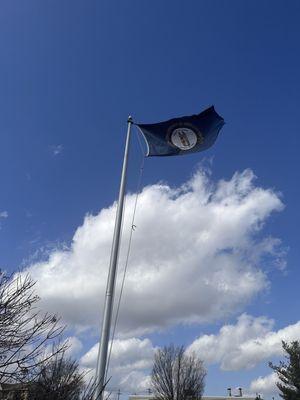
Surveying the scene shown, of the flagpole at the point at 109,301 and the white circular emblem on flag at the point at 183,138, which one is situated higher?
the white circular emblem on flag at the point at 183,138

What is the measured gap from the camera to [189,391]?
46125 mm

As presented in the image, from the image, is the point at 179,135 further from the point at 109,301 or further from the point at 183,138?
the point at 109,301

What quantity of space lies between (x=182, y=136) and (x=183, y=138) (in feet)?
0.22

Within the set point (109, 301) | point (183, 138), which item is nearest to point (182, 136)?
point (183, 138)

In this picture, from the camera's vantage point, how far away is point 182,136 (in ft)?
44.9

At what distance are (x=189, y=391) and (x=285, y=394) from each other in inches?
365

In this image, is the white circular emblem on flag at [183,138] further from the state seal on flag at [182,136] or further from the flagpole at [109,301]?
the flagpole at [109,301]

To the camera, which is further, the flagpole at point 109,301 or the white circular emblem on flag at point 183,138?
the white circular emblem on flag at point 183,138

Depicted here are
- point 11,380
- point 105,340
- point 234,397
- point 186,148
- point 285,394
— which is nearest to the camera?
point 11,380

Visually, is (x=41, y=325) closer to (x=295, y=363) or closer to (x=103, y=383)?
(x=103, y=383)

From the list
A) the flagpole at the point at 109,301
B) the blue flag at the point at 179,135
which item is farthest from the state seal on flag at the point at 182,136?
the flagpole at the point at 109,301

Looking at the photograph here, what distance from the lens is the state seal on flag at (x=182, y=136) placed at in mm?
13648

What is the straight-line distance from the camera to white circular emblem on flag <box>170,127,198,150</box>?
13.7 meters

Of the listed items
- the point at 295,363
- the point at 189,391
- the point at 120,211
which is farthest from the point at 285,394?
the point at 120,211
